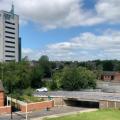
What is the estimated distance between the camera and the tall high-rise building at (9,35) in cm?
17750

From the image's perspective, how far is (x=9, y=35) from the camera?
184 meters

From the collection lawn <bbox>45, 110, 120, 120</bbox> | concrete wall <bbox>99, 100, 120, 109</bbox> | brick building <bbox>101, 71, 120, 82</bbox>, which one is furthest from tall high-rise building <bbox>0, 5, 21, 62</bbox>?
lawn <bbox>45, 110, 120, 120</bbox>

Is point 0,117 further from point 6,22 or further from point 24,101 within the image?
point 6,22

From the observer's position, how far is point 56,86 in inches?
3556

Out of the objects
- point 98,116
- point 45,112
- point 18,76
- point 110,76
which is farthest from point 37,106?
point 110,76

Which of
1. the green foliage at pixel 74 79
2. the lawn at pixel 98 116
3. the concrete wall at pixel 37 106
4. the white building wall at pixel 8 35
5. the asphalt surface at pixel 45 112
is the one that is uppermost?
the white building wall at pixel 8 35

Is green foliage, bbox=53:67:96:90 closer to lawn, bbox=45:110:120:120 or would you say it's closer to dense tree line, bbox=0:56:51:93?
dense tree line, bbox=0:56:51:93

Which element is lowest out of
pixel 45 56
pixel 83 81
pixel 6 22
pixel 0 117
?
pixel 0 117

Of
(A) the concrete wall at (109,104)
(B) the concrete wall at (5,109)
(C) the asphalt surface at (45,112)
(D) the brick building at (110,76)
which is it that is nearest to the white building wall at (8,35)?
(D) the brick building at (110,76)

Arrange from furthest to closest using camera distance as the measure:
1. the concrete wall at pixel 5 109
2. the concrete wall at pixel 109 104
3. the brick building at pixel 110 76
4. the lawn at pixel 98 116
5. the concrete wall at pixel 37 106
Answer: the brick building at pixel 110 76, the concrete wall at pixel 109 104, the concrete wall at pixel 37 106, the concrete wall at pixel 5 109, the lawn at pixel 98 116

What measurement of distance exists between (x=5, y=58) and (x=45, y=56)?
880 inches

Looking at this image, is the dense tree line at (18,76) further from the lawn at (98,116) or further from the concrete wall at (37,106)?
the lawn at (98,116)

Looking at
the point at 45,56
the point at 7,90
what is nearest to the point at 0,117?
the point at 7,90

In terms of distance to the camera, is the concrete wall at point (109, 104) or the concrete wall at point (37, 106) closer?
the concrete wall at point (37, 106)
